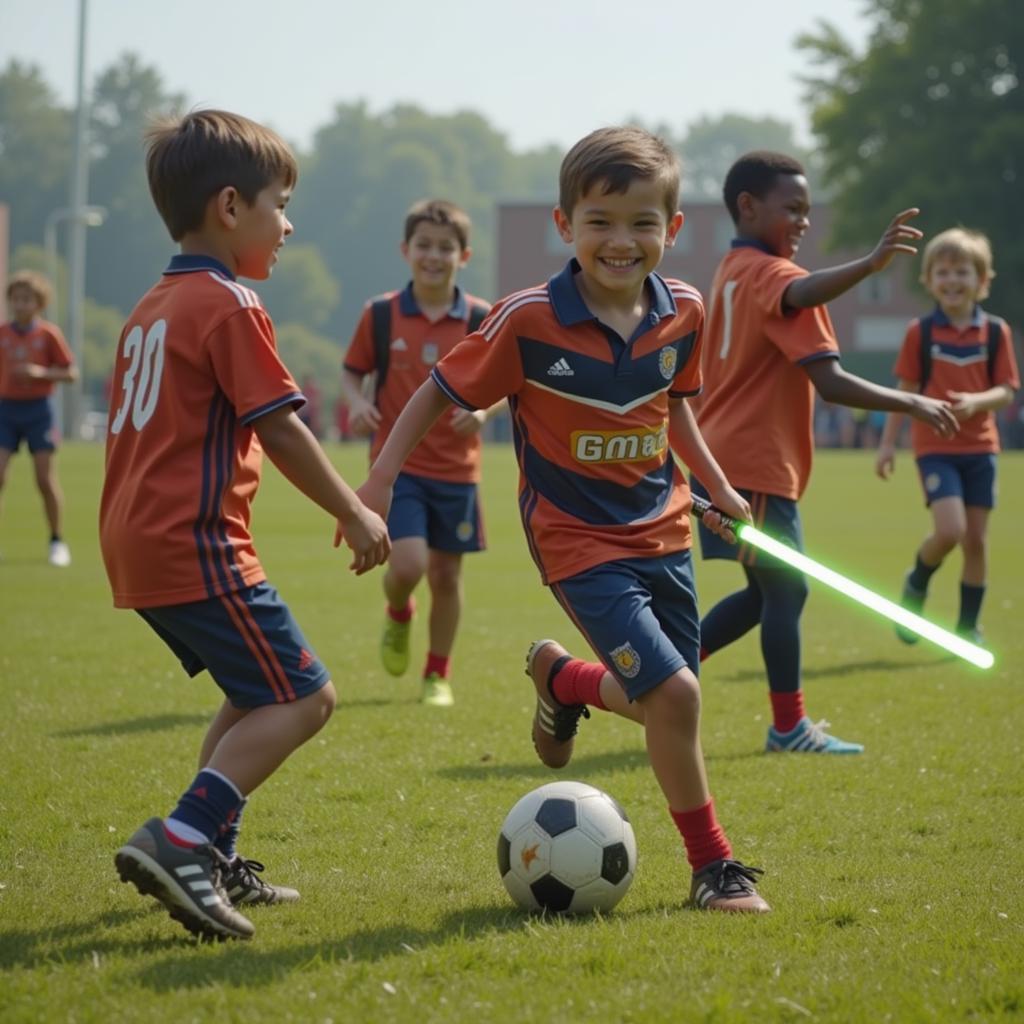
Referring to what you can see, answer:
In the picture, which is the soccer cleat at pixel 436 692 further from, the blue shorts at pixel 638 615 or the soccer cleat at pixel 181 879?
the soccer cleat at pixel 181 879

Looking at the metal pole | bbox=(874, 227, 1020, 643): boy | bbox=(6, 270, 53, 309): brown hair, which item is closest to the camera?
bbox=(874, 227, 1020, 643): boy

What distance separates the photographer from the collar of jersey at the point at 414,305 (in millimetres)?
8508

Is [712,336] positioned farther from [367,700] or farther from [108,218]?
[108,218]

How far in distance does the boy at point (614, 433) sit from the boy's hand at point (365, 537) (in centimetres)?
28

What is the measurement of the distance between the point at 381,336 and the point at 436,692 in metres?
1.83

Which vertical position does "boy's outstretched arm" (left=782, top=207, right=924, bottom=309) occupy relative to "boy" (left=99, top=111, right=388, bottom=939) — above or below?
above

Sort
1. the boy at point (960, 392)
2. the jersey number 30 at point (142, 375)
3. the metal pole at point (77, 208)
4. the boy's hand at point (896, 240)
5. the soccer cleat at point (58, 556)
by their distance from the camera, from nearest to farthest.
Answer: the jersey number 30 at point (142, 375) → the boy's hand at point (896, 240) → the boy at point (960, 392) → the soccer cleat at point (58, 556) → the metal pole at point (77, 208)

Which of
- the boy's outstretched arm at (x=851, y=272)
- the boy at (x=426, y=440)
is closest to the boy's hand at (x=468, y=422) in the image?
the boy at (x=426, y=440)

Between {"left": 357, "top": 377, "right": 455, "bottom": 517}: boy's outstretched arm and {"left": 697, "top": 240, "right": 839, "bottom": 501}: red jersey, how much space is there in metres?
A: 2.36

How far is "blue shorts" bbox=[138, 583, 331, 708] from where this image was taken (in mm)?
4172

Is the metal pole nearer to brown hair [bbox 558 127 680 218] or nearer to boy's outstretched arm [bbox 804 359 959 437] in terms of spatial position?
boy's outstretched arm [bbox 804 359 959 437]

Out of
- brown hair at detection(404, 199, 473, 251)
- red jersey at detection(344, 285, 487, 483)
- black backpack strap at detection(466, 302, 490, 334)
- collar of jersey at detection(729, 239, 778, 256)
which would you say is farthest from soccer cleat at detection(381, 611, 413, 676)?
collar of jersey at detection(729, 239, 778, 256)

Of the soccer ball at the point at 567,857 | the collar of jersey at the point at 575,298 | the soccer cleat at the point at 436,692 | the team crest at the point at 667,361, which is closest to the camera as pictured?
the soccer ball at the point at 567,857

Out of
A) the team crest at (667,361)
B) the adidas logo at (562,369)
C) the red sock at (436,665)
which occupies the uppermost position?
the team crest at (667,361)
